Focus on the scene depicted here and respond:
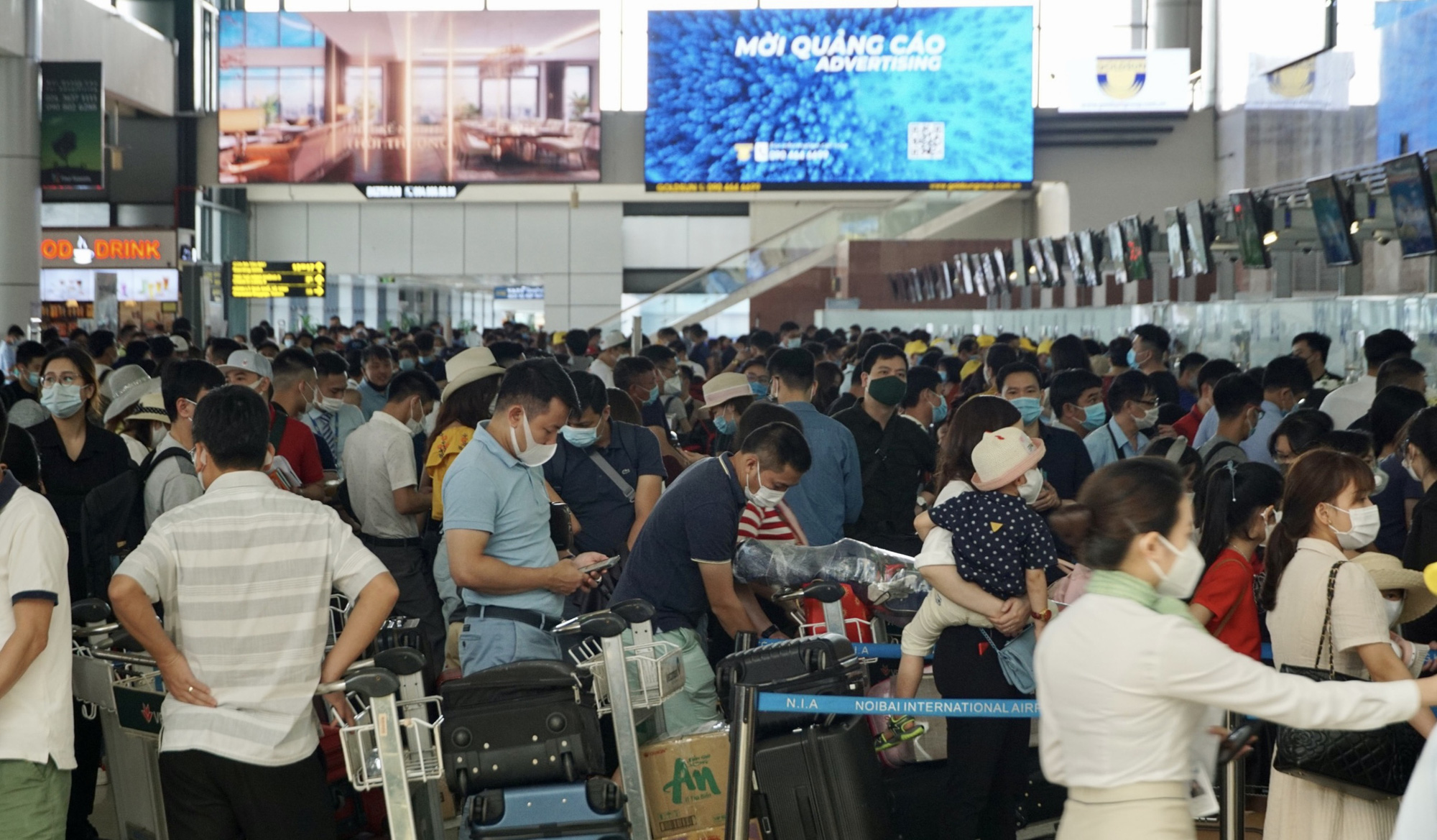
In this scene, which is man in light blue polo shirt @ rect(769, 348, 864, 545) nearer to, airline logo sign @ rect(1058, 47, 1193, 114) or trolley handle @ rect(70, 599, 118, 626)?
trolley handle @ rect(70, 599, 118, 626)

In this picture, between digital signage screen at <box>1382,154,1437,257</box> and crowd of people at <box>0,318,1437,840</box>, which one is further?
digital signage screen at <box>1382,154,1437,257</box>

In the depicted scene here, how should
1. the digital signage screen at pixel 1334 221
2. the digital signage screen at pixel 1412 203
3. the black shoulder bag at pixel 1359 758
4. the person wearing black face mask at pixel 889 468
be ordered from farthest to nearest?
the digital signage screen at pixel 1334 221
the digital signage screen at pixel 1412 203
the person wearing black face mask at pixel 889 468
the black shoulder bag at pixel 1359 758

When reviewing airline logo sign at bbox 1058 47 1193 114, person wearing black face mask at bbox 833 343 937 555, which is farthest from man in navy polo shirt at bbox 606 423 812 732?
airline logo sign at bbox 1058 47 1193 114

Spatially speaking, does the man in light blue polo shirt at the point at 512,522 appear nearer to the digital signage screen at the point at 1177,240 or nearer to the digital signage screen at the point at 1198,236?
the digital signage screen at the point at 1198,236

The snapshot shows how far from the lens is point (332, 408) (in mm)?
8469

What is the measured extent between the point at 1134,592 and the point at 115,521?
3.67 m

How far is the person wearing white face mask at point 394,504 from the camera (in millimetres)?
6402

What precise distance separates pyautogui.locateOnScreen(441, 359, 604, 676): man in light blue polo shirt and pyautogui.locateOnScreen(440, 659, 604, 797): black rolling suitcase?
0.43m

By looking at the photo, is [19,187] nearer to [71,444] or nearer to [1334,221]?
[71,444]

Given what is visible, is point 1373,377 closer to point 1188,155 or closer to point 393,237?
point 1188,155

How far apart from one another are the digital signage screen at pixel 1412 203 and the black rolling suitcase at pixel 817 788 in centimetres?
682

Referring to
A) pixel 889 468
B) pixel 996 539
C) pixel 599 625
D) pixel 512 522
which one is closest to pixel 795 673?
pixel 599 625

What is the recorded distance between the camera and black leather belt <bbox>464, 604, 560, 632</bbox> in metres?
4.31

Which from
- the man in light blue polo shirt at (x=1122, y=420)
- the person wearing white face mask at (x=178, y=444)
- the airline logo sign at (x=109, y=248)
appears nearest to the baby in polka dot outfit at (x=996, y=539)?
the person wearing white face mask at (x=178, y=444)
